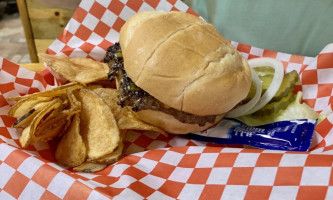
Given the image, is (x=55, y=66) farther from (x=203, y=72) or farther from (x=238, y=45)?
(x=238, y=45)

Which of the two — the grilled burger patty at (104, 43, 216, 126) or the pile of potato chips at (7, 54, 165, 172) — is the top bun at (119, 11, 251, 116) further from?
the pile of potato chips at (7, 54, 165, 172)

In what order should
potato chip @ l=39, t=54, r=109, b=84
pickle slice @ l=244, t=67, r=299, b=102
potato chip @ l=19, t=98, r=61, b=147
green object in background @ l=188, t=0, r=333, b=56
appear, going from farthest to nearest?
green object in background @ l=188, t=0, r=333, b=56 → pickle slice @ l=244, t=67, r=299, b=102 → potato chip @ l=39, t=54, r=109, b=84 → potato chip @ l=19, t=98, r=61, b=147

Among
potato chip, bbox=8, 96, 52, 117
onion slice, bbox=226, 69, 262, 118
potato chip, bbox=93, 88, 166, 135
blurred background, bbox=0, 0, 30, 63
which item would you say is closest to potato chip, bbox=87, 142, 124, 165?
Result: potato chip, bbox=93, 88, 166, 135

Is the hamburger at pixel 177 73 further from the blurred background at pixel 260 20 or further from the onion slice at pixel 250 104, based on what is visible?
the blurred background at pixel 260 20

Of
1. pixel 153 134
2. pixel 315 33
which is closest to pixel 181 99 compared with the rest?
pixel 153 134

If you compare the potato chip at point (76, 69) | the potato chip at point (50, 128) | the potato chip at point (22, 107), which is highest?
the potato chip at point (76, 69)

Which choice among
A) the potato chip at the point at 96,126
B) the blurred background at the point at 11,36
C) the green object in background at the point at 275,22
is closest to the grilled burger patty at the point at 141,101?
the potato chip at the point at 96,126

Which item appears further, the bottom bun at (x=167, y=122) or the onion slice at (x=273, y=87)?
the onion slice at (x=273, y=87)
